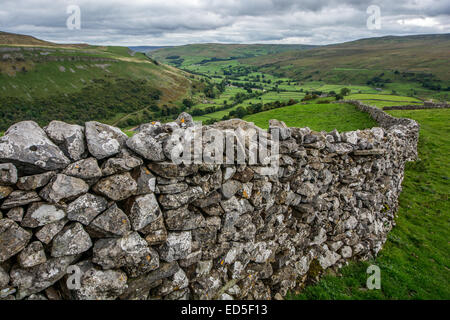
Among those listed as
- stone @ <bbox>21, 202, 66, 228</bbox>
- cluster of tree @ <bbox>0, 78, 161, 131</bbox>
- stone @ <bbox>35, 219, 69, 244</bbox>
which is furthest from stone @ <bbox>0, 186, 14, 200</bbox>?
cluster of tree @ <bbox>0, 78, 161, 131</bbox>

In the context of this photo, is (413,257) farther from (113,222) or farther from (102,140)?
(102,140)

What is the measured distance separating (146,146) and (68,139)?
1261 millimetres

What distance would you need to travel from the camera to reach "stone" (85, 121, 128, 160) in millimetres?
4211

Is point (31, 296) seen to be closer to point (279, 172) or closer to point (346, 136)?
point (279, 172)

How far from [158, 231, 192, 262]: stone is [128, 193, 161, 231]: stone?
662 millimetres

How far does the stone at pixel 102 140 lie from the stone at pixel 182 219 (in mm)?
1618

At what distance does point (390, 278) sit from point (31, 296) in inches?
383

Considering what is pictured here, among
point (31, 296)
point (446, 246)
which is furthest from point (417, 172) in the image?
point (31, 296)

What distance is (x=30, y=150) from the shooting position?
12.2 feet

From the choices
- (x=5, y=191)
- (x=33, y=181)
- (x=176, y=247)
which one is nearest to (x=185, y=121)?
(x=176, y=247)

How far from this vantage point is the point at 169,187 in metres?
4.88
